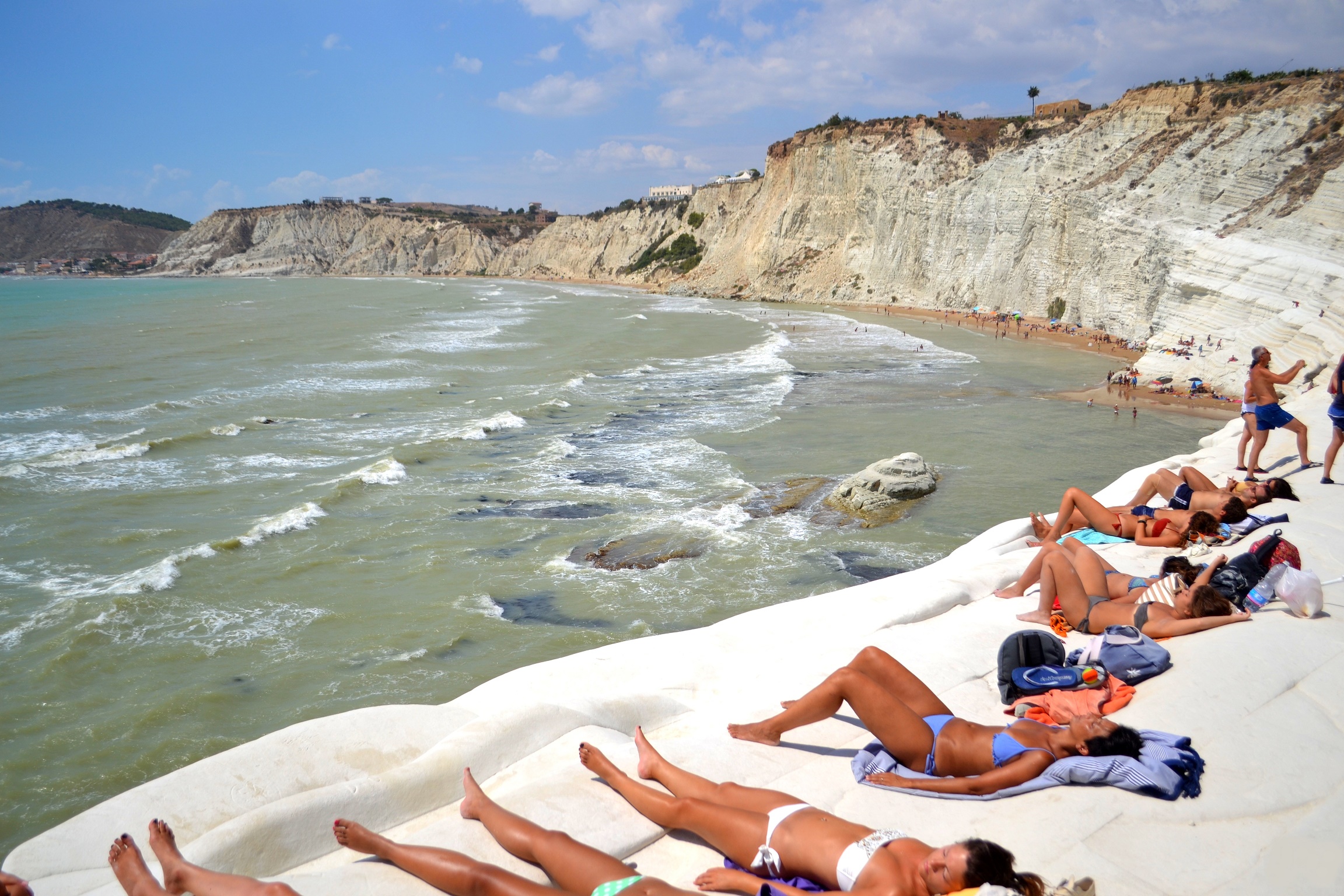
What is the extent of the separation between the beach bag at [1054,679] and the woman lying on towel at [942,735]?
0.58m

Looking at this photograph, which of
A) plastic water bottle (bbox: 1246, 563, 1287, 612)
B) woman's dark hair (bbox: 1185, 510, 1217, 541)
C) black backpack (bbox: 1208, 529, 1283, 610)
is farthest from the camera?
woman's dark hair (bbox: 1185, 510, 1217, 541)

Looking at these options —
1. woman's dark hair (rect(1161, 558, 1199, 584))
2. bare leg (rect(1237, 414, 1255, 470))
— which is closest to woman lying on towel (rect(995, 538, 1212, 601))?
woman's dark hair (rect(1161, 558, 1199, 584))

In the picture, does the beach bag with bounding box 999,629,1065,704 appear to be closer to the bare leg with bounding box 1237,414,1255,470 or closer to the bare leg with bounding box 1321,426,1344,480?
the bare leg with bounding box 1321,426,1344,480

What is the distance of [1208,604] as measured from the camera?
5.02 m

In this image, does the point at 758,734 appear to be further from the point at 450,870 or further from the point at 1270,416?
the point at 1270,416

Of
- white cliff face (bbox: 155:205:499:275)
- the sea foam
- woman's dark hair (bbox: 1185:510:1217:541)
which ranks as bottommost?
the sea foam

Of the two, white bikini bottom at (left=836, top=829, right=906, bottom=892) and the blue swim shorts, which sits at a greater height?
the blue swim shorts

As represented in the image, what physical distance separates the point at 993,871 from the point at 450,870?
1891mm

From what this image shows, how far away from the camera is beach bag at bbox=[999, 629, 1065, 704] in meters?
4.57

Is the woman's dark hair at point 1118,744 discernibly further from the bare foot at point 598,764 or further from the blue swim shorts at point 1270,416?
the blue swim shorts at point 1270,416

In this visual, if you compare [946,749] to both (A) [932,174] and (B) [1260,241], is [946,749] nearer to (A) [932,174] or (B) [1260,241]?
(B) [1260,241]

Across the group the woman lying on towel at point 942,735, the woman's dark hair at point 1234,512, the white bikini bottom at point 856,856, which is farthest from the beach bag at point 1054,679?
the woman's dark hair at point 1234,512

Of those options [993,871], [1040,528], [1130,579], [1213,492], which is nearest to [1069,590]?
[1130,579]

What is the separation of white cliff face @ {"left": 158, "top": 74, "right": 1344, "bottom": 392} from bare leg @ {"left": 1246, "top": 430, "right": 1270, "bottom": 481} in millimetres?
9410
